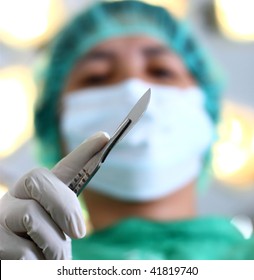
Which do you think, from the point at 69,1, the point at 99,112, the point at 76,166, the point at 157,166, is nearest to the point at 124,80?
the point at 99,112

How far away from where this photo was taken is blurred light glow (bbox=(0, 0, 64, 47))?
5.16 ft

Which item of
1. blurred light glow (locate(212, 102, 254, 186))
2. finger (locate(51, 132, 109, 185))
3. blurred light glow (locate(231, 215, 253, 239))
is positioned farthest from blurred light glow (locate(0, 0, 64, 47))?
finger (locate(51, 132, 109, 185))

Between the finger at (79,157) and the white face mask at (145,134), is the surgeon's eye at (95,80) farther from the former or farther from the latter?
the finger at (79,157)

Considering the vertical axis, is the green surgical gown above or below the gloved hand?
above

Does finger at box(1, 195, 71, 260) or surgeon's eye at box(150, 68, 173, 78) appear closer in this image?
finger at box(1, 195, 71, 260)

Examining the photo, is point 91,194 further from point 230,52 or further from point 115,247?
point 230,52

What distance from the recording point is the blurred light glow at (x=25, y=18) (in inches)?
61.9

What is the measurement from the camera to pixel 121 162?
129 cm

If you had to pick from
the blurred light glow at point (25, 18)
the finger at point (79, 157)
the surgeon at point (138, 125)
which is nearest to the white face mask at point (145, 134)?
the surgeon at point (138, 125)

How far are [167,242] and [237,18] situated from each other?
69 centimetres

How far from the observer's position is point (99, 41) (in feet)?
4.55

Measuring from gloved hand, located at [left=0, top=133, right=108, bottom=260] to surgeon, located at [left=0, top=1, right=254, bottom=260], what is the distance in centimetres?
30

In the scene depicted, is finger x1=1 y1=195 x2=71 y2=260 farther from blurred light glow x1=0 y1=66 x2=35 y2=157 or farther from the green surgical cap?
blurred light glow x1=0 y1=66 x2=35 y2=157

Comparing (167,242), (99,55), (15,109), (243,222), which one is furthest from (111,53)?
(243,222)
